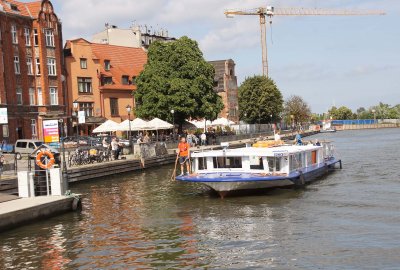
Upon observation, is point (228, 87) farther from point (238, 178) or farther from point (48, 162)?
point (48, 162)

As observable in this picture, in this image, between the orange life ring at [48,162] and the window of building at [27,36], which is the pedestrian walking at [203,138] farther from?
the orange life ring at [48,162]

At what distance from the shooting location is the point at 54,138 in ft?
105

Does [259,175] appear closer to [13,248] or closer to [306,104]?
[13,248]

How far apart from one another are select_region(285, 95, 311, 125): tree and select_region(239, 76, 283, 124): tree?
1613 inches

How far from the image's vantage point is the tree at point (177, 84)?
63.0 m

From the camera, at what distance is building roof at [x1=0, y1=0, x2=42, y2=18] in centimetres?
5941

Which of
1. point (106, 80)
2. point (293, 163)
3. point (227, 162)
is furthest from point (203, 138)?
point (227, 162)

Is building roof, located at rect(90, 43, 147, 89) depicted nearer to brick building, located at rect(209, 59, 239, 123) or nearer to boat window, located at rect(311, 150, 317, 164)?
brick building, located at rect(209, 59, 239, 123)

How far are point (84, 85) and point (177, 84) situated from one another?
50.1ft

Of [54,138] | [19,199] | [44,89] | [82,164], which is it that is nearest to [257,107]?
[44,89]

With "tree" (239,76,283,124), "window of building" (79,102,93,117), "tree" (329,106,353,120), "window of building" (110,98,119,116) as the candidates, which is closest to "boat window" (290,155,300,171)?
"window of building" (79,102,93,117)

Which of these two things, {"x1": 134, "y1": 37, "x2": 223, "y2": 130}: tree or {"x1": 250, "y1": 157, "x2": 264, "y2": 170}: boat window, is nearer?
{"x1": 250, "y1": 157, "x2": 264, "y2": 170}: boat window

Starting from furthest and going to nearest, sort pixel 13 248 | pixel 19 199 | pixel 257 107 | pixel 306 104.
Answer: pixel 306 104 → pixel 257 107 → pixel 19 199 → pixel 13 248

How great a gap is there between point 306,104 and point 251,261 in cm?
14568
